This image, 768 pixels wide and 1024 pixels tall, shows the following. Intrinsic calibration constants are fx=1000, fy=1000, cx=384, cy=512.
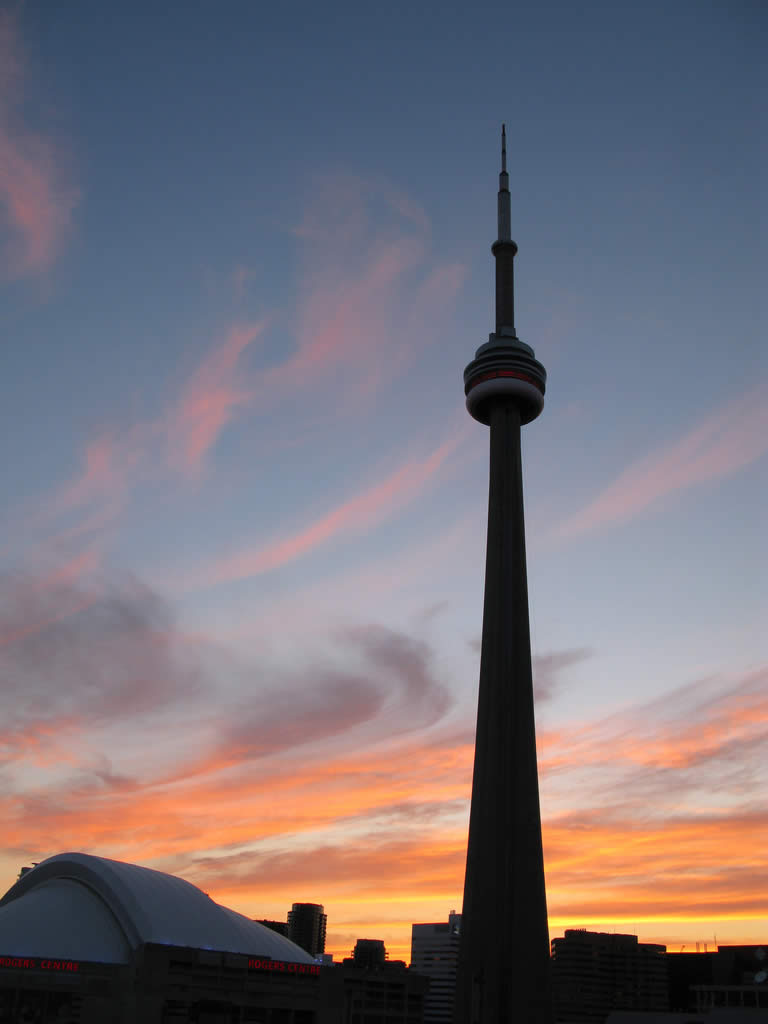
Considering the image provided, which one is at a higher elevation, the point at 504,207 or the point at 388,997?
the point at 504,207

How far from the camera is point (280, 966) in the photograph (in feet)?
303

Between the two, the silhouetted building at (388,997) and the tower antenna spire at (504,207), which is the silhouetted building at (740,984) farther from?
the tower antenna spire at (504,207)

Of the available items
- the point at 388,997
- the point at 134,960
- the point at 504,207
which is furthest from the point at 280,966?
the point at 504,207

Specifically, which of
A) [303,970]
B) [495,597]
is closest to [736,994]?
[303,970]

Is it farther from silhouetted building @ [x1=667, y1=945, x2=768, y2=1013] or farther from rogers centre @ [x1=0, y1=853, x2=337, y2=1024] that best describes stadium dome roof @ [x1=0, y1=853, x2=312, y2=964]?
silhouetted building @ [x1=667, y1=945, x2=768, y2=1013]

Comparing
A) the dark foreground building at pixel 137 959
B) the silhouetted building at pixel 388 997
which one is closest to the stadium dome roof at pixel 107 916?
the dark foreground building at pixel 137 959

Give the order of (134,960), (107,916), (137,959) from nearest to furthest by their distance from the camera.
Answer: (137,959) → (134,960) → (107,916)

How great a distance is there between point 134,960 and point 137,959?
38 cm

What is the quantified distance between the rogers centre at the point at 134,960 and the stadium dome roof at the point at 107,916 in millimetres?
128

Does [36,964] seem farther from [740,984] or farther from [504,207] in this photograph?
[740,984]

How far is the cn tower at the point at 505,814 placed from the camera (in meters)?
80.8

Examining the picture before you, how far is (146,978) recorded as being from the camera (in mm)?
80000

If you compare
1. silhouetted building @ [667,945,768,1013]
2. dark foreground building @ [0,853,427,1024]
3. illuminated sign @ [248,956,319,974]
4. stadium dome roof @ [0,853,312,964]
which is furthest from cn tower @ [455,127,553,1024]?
A: silhouetted building @ [667,945,768,1013]

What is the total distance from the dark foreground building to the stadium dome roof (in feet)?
0.38
